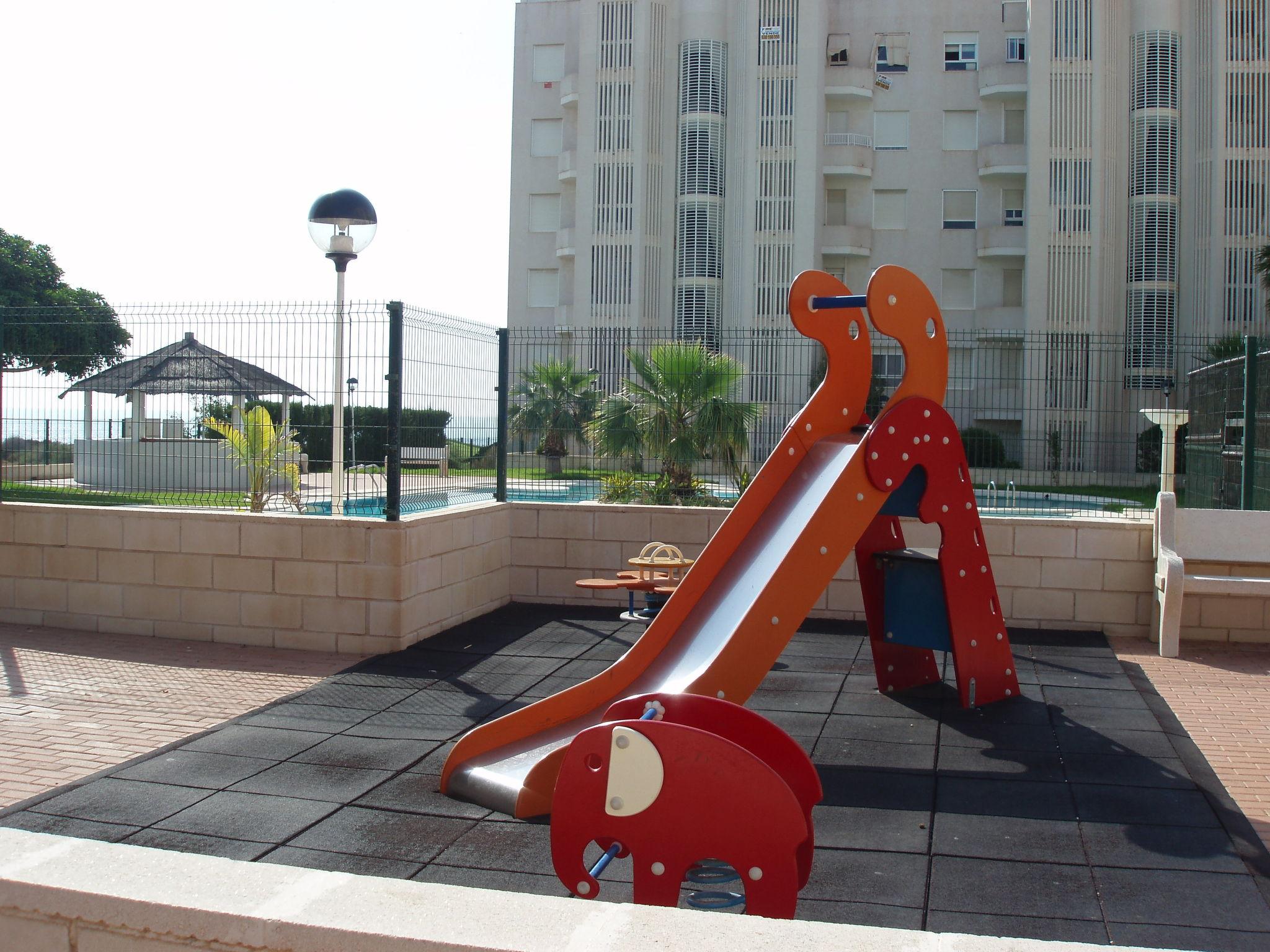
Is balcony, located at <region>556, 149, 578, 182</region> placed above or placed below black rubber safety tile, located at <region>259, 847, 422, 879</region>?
above

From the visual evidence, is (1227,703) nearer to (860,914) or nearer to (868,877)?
(868,877)

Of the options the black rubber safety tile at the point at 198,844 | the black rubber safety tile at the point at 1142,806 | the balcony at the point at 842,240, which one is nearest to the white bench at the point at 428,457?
the black rubber safety tile at the point at 198,844

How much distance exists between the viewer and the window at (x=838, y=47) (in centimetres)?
3669

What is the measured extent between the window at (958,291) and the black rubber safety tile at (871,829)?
110 feet

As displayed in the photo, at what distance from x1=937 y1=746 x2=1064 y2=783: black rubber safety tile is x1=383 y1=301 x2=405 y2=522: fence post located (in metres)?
4.22

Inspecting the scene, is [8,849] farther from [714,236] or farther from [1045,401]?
[714,236]

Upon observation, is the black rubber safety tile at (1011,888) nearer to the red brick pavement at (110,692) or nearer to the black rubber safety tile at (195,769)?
the black rubber safety tile at (195,769)

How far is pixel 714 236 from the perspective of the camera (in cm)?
3628

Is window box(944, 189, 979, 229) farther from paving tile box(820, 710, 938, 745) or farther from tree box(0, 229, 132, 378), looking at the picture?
paving tile box(820, 710, 938, 745)

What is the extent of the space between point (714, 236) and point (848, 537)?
31.9 meters

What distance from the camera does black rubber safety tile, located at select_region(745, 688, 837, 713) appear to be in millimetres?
6570

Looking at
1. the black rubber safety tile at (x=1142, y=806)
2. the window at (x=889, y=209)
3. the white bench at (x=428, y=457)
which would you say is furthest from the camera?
the window at (x=889, y=209)

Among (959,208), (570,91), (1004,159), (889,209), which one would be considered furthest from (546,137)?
(1004,159)

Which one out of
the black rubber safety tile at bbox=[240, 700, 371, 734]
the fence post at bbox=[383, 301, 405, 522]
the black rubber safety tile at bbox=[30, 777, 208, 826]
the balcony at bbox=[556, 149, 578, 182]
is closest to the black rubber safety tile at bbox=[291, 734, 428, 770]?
the black rubber safety tile at bbox=[240, 700, 371, 734]
